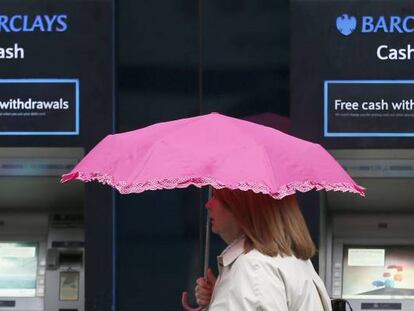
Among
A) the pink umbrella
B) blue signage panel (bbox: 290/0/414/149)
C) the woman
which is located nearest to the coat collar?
the woman

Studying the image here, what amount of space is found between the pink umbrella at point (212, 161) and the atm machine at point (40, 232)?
2.12 meters

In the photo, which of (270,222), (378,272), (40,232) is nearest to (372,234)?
(378,272)

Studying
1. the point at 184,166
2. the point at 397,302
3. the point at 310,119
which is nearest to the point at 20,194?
the point at 310,119

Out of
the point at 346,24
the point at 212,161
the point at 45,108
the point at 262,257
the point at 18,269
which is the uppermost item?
the point at 346,24

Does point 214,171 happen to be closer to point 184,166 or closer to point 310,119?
point 184,166

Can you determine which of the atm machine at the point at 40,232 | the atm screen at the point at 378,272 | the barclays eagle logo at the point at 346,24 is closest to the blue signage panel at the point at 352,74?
the barclays eagle logo at the point at 346,24

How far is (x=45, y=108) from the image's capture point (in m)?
4.50

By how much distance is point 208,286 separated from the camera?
111 inches

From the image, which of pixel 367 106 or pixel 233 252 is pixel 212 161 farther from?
pixel 367 106

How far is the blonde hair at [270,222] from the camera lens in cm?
239

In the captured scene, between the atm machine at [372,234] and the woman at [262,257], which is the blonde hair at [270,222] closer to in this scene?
the woman at [262,257]

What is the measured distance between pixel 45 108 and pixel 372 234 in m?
2.04

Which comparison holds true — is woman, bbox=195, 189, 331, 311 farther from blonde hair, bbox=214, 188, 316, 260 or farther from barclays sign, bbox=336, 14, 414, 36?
barclays sign, bbox=336, 14, 414, 36

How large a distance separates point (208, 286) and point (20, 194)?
8.04 ft
